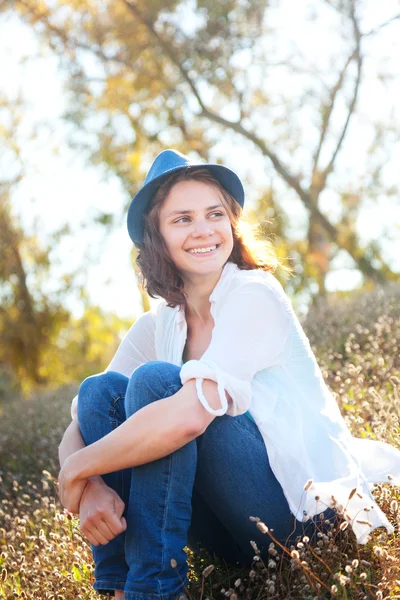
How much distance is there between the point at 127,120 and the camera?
14.3 m

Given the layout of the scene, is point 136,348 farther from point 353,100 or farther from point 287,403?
point 353,100

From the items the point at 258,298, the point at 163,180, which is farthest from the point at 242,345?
the point at 163,180

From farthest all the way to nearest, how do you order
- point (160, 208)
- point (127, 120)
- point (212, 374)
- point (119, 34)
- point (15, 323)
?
point (15, 323), point (127, 120), point (119, 34), point (160, 208), point (212, 374)

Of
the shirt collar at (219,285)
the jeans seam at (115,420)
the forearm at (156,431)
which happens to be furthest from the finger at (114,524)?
the shirt collar at (219,285)

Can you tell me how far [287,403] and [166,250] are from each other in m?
0.92

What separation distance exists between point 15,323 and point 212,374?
50.9 feet

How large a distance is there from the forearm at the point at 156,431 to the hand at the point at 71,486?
0.15m

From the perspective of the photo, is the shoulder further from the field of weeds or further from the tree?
the tree

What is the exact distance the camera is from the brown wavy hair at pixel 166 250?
3.18 metres

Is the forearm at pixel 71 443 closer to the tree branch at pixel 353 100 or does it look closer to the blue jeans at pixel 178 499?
the blue jeans at pixel 178 499

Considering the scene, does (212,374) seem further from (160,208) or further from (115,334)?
(115,334)

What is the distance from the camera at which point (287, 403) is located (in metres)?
2.71

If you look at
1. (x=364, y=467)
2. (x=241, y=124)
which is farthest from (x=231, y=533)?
(x=241, y=124)

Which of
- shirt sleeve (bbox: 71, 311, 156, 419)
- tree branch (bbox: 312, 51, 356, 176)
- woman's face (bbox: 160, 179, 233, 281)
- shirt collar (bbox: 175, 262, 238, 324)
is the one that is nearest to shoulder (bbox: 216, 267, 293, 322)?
shirt collar (bbox: 175, 262, 238, 324)
